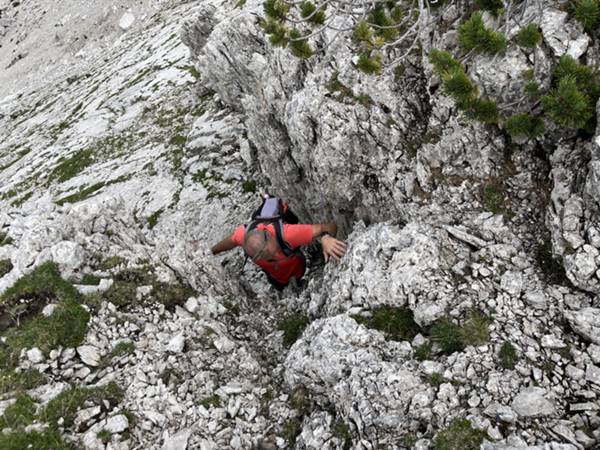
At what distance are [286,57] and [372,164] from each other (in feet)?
20.8

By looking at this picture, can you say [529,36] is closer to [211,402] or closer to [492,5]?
[492,5]

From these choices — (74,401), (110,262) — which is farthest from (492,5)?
(74,401)

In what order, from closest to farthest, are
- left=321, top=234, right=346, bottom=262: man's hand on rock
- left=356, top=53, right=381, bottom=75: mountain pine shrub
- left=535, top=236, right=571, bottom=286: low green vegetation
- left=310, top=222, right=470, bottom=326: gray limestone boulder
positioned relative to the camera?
left=535, top=236, right=571, bottom=286: low green vegetation, left=310, top=222, right=470, bottom=326: gray limestone boulder, left=356, top=53, right=381, bottom=75: mountain pine shrub, left=321, top=234, right=346, bottom=262: man's hand on rock

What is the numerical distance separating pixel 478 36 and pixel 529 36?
39.8 inches

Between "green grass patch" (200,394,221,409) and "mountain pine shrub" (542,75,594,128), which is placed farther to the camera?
"green grass patch" (200,394,221,409)

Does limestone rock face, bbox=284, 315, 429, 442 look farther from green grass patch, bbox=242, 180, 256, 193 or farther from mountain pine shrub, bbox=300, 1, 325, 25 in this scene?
green grass patch, bbox=242, 180, 256, 193

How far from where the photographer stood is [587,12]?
7.56 m

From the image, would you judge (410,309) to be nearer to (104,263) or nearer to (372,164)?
(372,164)

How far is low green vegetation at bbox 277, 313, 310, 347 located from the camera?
11.2 metres

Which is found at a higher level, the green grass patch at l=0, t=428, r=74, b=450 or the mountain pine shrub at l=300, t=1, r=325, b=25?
the mountain pine shrub at l=300, t=1, r=325, b=25

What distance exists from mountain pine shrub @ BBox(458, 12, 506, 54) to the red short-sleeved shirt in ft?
20.5

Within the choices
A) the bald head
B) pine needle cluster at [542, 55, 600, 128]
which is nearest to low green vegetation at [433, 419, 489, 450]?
pine needle cluster at [542, 55, 600, 128]

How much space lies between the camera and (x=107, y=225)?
43.4 feet

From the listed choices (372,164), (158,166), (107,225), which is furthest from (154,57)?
(372,164)
